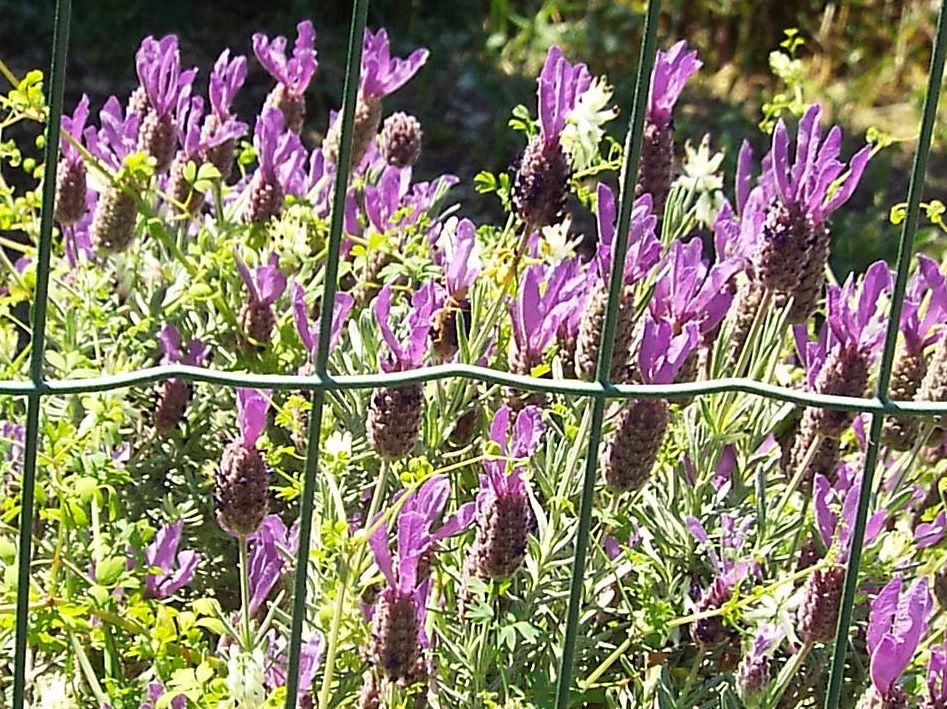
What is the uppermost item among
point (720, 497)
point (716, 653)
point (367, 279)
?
point (367, 279)

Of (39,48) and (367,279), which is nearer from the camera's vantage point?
(367,279)

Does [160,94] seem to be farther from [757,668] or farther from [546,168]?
A: [757,668]

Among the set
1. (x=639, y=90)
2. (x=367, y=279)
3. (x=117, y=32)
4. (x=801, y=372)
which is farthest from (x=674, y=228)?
(x=117, y=32)

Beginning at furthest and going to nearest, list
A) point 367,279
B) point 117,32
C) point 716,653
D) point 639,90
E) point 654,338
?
point 117,32
point 367,279
point 716,653
point 654,338
point 639,90

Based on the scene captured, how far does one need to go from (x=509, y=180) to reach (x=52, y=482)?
0.55 meters

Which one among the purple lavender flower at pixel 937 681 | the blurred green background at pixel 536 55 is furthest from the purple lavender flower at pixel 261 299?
the blurred green background at pixel 536 55

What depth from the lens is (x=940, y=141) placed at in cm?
541

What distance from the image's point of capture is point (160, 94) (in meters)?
1.88

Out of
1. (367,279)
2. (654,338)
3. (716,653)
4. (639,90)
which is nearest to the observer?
(639,90)

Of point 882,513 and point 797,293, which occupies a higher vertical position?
point 797,293

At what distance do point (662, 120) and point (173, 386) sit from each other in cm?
60

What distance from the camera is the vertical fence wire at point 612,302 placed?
1272mm

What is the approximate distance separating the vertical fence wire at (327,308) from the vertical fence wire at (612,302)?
217 millimetres

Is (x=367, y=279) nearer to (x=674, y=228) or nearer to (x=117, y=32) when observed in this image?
(x=674, y=228)
